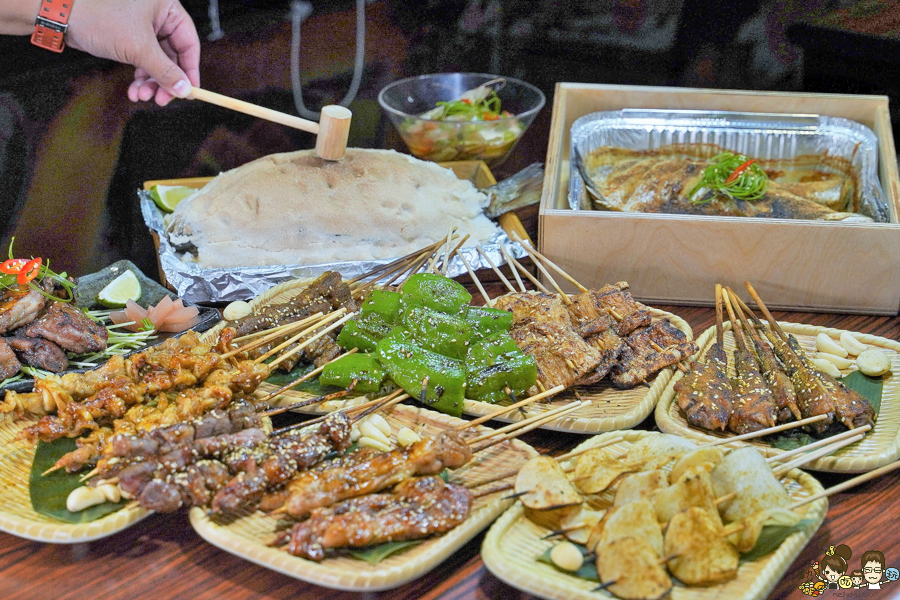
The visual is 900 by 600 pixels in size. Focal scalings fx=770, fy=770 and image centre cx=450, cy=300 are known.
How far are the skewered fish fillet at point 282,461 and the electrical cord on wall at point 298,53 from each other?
3957mm

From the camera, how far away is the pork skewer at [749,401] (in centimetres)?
281

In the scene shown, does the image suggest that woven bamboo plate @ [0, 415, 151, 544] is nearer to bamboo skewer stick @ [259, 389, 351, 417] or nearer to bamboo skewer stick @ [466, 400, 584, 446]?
bamboo skewer stick @ [259, 389, 351, 417]

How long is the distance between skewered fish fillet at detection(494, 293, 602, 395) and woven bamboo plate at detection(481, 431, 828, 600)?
2.43ft

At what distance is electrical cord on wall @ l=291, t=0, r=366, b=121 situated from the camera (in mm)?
5742

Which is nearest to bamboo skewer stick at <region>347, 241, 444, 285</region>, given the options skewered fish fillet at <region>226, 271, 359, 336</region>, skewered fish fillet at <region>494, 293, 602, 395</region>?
skewered fish fillet at <region>226, 271, 359, 336</region>

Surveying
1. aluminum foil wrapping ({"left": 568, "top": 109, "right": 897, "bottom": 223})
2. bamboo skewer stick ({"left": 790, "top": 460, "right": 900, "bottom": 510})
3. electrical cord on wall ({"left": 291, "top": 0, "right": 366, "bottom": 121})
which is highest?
electrical cord on wall ({"left": 291, "top": 0, "right": 366, "bottom": 121})

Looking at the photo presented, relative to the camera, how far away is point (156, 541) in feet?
8.33

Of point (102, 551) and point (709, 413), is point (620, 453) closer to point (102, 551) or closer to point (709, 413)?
point (709, 413)

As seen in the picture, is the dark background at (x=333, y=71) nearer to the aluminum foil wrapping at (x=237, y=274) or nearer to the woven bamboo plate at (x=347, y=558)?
the aluminum foil wrapping at (x=237, y=274)

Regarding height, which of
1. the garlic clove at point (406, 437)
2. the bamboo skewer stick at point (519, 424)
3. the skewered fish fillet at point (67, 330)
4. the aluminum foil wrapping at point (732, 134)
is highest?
the aluminum foil wrapping at point (732, 134)

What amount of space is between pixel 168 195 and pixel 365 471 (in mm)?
2838

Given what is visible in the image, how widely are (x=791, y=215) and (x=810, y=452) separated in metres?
1.79

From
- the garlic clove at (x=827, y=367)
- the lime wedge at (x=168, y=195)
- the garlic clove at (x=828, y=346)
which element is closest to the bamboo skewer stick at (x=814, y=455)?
the garlic clove at (x=827, y=367)

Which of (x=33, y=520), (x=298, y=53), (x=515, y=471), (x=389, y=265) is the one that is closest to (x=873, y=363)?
(x=515, y=471)
